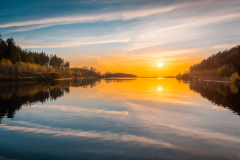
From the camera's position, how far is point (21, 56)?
5310 inches

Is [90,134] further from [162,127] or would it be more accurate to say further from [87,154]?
[162,127]

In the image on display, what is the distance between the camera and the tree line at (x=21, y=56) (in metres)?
110

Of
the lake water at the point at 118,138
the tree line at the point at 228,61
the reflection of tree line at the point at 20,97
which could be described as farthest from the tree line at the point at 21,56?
the tree line at the point at 228,61

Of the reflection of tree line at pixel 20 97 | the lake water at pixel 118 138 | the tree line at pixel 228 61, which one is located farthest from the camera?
the tree line at pixel 228 61

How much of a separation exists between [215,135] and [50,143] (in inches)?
397

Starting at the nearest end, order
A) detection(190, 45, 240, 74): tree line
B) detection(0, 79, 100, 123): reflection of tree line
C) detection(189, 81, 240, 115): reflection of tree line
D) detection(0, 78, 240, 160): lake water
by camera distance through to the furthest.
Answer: detection(0, 78, 240, 160): lake water
detection(0, 79, 100, 123): reflection of tree line
detection(189, 81, 240, 115): reflection of tree line
detection(190, 45, 240, 74): tree line

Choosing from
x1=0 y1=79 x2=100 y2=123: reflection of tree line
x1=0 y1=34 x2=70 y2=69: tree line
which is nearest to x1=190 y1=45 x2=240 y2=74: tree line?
x1=0 y1=79 x2=100 y2=123: reflection of tree line

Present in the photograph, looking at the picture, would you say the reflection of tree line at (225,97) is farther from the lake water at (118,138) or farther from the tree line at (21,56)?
the tree line at (21,56)

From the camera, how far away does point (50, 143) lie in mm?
8383

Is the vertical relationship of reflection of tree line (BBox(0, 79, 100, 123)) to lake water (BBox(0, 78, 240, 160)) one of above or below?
above

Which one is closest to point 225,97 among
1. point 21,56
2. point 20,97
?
point 20,97

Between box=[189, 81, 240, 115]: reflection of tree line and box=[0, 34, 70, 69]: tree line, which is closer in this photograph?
box=[189, 81, 240, 115]: reflection of tree line

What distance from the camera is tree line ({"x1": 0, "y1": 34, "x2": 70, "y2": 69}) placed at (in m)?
110

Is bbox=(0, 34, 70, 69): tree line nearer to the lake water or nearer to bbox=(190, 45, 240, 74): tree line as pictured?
the lake water
